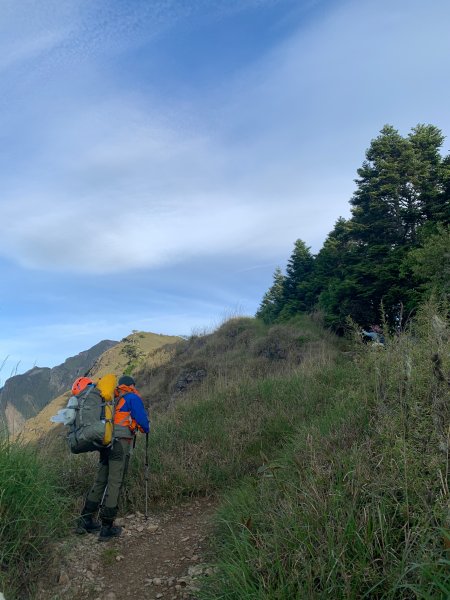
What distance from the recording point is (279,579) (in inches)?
110

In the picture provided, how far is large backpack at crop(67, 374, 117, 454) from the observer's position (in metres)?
4.66

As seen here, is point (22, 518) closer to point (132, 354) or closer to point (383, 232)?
point (383, 232)

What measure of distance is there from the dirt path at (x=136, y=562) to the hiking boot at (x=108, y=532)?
1.9 inches

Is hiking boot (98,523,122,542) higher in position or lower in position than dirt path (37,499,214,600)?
higher

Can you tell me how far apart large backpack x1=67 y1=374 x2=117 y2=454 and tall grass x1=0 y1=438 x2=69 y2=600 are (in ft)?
1.86

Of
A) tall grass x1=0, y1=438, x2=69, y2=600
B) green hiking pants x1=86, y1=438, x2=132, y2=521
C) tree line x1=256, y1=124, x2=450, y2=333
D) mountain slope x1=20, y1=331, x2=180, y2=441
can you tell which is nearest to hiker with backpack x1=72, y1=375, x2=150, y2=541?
green hiking pants x1=86, y1=438, x2=132, y2=521

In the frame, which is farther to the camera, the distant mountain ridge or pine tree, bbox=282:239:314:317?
pine tree, bbox=282:239:314:317

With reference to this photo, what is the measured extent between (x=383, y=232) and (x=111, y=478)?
678 inches

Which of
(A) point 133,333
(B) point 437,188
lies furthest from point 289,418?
(A) point 133,333

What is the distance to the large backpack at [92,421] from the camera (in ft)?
15.3

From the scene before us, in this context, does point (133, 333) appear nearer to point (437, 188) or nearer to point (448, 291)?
point (437, 188)

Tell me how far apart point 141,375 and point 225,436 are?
17.4m

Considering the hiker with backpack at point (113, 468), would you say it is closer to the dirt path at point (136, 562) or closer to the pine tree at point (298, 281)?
the dirt path at point (136, 562)

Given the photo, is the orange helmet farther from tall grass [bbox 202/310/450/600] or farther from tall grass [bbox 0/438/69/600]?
tall grass [bbox 202/310/450/600]
